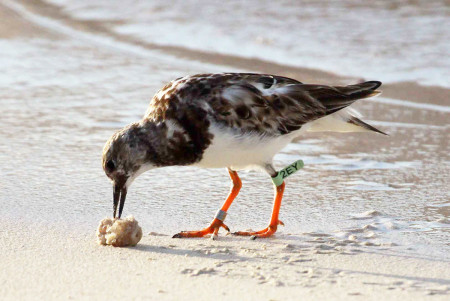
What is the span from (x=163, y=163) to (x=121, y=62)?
12.9 ft

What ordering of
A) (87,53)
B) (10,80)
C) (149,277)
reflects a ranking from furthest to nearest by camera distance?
(87,53) → (10,80) → (149,277)

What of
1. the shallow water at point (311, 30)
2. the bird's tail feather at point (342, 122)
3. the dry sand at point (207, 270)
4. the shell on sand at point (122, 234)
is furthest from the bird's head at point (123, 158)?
the shallow water at point (311, 30)

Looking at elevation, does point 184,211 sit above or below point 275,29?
→ below

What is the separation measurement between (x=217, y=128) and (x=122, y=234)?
66 centimetres

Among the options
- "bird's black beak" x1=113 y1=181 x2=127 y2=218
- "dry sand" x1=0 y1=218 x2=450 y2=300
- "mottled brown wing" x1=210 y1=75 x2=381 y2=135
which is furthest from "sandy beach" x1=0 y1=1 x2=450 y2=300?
"mottled brown wing" x1=210 y1=75 x2=381 y2=135

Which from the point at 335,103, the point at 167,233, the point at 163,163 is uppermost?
the point at 335,103

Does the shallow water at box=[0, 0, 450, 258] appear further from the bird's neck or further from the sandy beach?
the bird's neck

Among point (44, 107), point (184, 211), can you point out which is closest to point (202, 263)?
point (184, 211)

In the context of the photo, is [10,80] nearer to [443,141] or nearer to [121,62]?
[121,62]

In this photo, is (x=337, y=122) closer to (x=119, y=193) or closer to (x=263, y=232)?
(x=263, y=232)

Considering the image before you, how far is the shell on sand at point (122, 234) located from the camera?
11.9 ft

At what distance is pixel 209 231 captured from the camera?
392 cm

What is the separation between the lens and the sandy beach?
3203 mm

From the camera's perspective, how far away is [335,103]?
419cm
